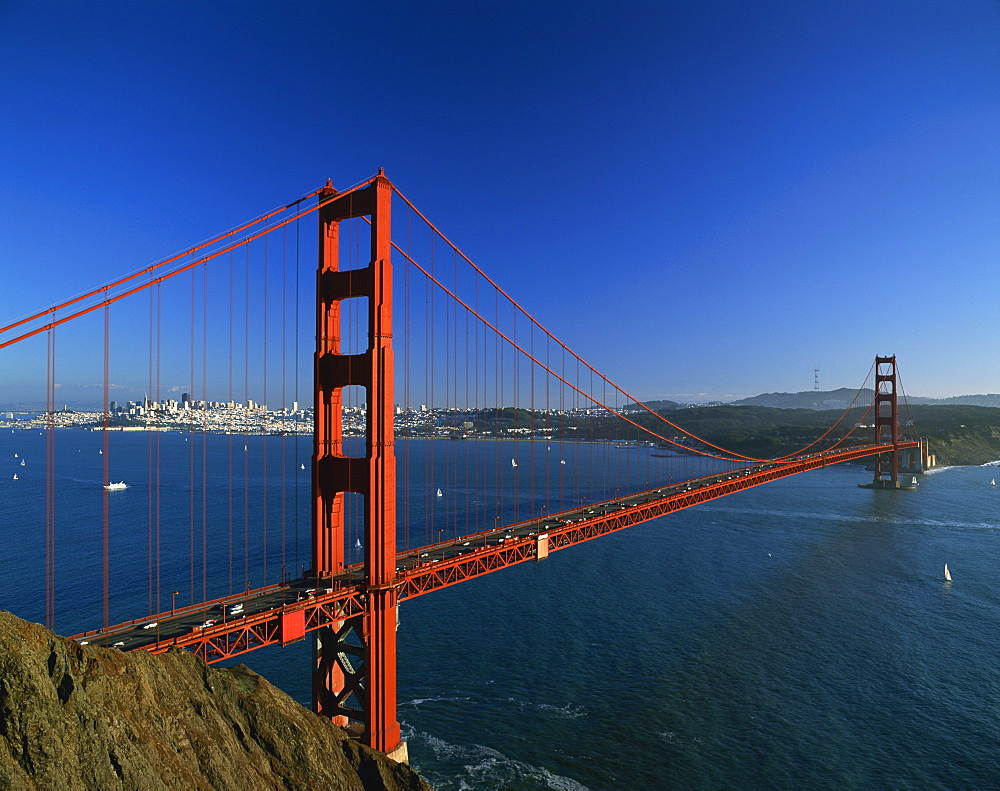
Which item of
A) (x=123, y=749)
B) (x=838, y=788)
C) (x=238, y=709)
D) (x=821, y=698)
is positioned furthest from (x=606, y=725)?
(x=123, y=749)

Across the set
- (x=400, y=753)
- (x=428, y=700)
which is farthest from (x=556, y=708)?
(x=400, y=753)

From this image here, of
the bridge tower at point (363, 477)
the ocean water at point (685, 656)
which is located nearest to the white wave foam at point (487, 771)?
the ocean water at point (685, 656)

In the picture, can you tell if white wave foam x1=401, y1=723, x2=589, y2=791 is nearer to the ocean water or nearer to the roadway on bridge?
the ocean water

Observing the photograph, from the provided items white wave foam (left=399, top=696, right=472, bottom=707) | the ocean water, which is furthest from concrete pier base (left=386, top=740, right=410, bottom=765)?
white wave foam (left=399, top=696, right=472, bottom=707)

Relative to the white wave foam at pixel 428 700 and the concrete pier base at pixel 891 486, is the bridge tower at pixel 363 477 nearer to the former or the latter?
the white wave foam at pixel 428 700

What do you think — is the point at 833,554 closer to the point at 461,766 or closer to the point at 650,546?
the point at 650,546

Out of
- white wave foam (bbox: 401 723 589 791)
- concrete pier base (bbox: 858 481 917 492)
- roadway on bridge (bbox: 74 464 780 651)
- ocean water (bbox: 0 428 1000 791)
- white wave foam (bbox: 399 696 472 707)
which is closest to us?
roadway on bridge (bbox: 74 464 780 651)

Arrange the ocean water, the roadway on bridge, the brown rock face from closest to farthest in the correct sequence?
1. the brown rock face
2. the roadway on bridge
3. the ocean water
